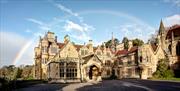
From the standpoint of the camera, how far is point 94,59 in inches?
2101

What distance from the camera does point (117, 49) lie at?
273 feet

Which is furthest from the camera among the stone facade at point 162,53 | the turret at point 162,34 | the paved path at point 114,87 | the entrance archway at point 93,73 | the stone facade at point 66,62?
the turret at point 162,34

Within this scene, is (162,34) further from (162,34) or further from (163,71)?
(163,71)

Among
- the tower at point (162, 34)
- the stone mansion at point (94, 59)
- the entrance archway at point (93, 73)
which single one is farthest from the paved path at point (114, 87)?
the tower at point (162, 34)

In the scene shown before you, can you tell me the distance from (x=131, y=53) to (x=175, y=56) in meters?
13.0

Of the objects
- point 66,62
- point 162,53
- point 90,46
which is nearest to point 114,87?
point 66,62

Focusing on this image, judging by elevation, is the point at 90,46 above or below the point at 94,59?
above

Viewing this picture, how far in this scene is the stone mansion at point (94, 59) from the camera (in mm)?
50469

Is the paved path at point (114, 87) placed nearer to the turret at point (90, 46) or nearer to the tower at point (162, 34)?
the turret at point (90, 46)

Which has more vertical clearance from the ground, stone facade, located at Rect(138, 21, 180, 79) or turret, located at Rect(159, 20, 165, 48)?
turret, located at Rect(159, 20, 165, 48)

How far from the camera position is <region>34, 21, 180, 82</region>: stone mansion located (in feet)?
166

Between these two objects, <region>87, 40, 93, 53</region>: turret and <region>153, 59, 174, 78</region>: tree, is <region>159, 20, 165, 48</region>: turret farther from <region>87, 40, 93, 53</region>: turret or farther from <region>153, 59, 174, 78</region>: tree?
<region>87, 40, 93, 53</region>: turret

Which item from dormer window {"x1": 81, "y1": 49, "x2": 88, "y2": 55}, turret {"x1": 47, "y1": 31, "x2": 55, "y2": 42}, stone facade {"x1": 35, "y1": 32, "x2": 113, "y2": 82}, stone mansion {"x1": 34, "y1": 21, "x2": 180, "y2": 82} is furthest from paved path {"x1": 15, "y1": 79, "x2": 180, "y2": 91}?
turret {"x1": 47, "y1": 31, "x2": 55, "y2": 42}

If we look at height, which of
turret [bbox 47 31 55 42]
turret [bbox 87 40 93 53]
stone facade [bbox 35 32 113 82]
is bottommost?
stone facade [bbox 35 32 113 82]
